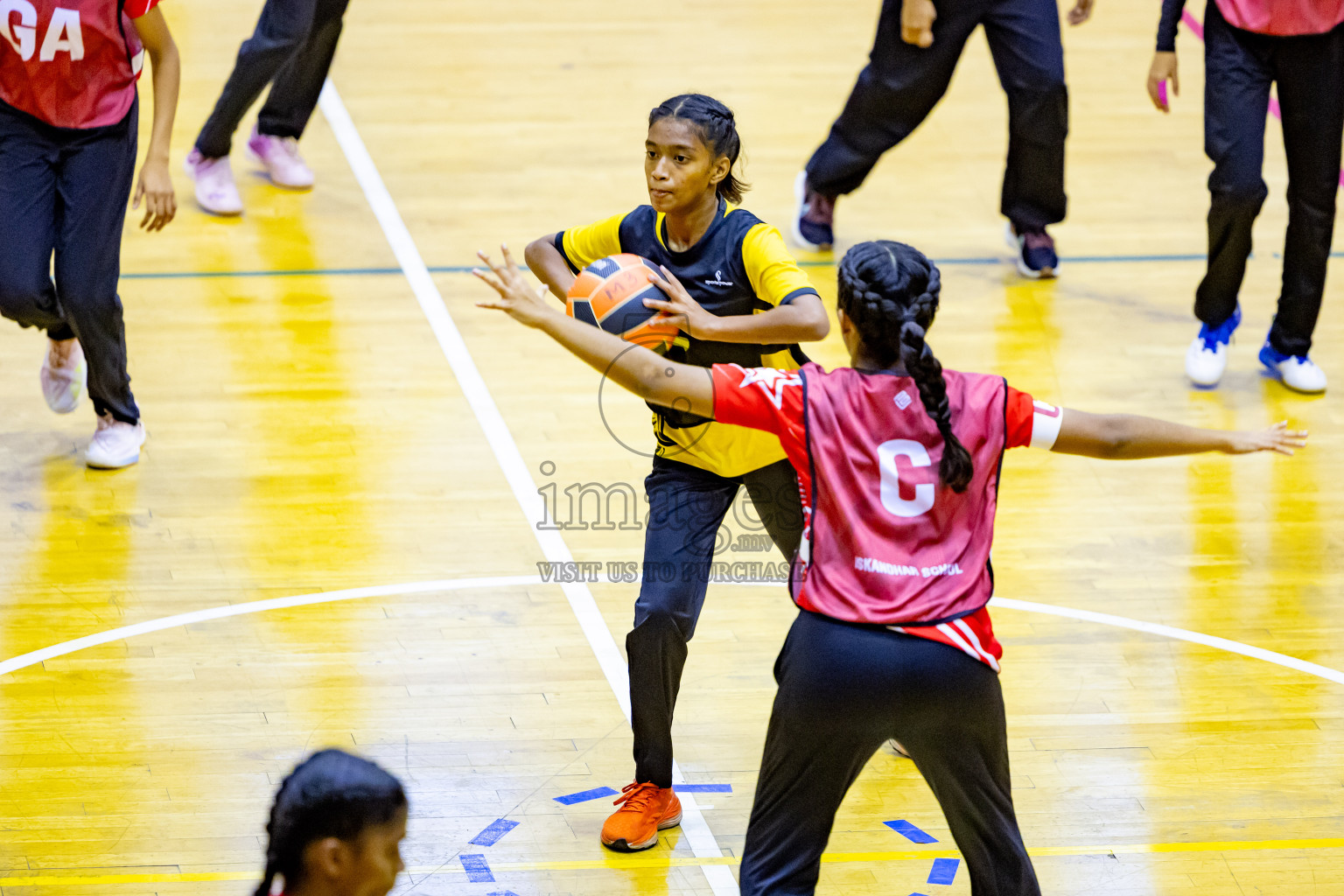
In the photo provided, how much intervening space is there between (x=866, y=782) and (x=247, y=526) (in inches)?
96.6

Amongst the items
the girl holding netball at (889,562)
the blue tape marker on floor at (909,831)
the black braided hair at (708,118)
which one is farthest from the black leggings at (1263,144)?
the girl holding netball at (889,562)

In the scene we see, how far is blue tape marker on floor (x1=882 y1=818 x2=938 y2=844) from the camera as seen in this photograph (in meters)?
3.98

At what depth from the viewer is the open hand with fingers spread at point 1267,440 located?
10.2 feet

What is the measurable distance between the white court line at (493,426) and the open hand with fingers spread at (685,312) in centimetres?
125

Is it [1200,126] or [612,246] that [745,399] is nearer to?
[612,246]

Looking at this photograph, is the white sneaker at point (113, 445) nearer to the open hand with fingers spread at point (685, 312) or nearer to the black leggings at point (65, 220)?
the black leggings at point (65, 220)

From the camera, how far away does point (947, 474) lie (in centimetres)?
287

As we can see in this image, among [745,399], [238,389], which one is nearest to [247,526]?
[238,389]

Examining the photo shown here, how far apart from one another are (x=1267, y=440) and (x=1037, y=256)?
4.48m

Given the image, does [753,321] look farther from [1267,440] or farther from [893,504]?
[1267,440]

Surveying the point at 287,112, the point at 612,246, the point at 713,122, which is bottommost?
the point at 287,112

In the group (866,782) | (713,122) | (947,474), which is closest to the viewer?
(947,474)

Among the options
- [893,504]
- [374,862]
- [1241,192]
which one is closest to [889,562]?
[893,504]

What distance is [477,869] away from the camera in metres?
3.84
